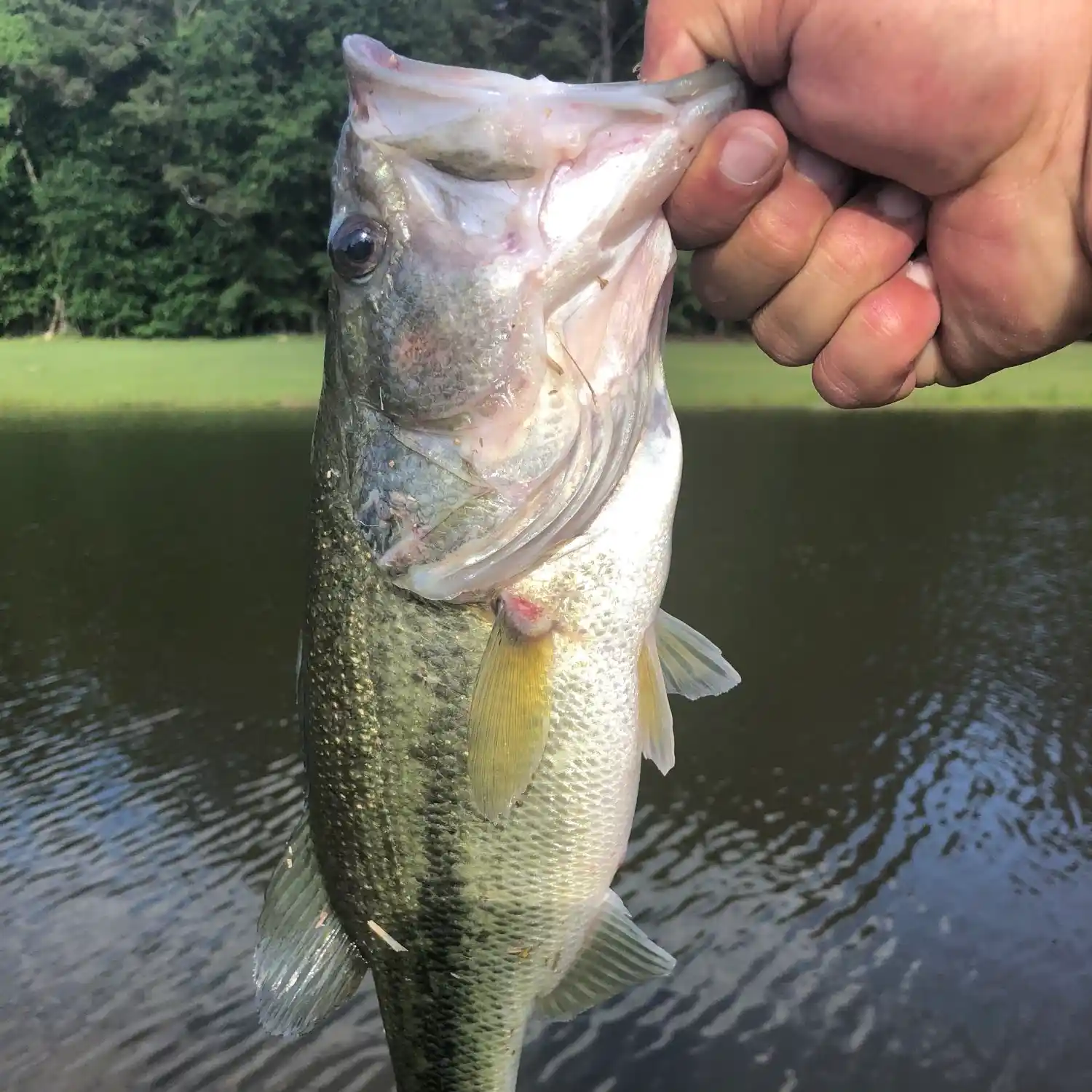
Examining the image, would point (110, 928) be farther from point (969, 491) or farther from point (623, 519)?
point (969, 491)

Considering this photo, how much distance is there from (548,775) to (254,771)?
7796mm

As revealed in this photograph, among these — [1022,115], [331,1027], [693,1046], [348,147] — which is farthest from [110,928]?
[1022,115]

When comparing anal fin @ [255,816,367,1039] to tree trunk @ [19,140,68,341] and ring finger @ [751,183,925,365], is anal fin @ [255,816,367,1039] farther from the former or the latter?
tree trunk @ [19,140,68,341]

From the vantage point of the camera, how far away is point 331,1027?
21.5 ft

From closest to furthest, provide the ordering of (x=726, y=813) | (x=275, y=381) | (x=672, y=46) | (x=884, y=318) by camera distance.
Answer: (x=672, y=46) < (x=884, y=318) < (x=726, y=813) < (x=275, y=381)

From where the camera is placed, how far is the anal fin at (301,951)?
6.51 ft

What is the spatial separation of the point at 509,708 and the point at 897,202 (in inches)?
49.1

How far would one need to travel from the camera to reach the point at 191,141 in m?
33.6

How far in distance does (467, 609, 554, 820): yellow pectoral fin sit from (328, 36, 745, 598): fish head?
123mm

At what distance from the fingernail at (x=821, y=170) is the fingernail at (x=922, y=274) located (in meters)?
0.25

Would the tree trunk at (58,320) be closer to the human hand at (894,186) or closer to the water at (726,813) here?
the water at (726,813)

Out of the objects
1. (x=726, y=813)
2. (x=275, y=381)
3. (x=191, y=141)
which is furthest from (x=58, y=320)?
(x=726, y=813)

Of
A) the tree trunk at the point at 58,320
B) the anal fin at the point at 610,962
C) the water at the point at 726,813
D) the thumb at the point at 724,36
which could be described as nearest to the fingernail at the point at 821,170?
the thumb at the point at 724,36

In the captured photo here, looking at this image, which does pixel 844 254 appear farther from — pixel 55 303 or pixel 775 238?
pixel 55 303
